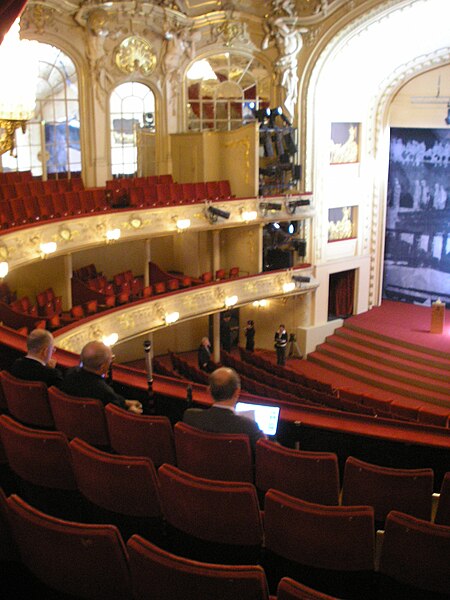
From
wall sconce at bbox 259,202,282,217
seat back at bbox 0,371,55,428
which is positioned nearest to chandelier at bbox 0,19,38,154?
seat back at bbox 0,371,55,428

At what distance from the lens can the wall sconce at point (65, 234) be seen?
13.2 meters

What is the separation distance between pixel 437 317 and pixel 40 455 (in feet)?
50.0

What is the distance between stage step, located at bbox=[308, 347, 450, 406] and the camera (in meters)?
15.5

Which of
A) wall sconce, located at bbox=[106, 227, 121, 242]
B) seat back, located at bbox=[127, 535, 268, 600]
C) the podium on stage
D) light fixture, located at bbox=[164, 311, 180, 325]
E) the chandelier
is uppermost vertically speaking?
the chandelier

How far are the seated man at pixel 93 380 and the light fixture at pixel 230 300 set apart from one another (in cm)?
1252

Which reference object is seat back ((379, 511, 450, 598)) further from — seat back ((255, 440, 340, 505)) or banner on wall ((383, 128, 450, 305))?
banner on wall ((383, 128, 450, 305))

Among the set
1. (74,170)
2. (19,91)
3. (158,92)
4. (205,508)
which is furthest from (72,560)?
(158,92)

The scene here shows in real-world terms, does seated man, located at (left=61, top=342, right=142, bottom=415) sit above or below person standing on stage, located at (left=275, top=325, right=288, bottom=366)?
above

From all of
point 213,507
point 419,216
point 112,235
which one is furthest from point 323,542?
point 419,216

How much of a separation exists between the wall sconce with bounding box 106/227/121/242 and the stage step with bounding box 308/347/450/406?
20.4 ft

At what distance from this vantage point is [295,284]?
1830 centimetres

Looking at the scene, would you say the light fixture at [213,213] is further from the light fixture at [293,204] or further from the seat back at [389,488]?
the seat back at [389,488]

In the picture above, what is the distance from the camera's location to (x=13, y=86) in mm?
5730

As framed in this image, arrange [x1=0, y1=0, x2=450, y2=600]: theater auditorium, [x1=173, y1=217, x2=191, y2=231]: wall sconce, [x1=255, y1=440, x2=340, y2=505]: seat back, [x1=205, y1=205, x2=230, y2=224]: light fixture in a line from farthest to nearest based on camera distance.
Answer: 1. [x1=205, y1=205, x2=230, y2=224]: light fixture
2. [x1=173, y1=217, x2=191, y2=231]: wall sconce
3. [x1=0, y1=0, x2=450, y2=600]: theater auditorium
4. [x1=255, y1=440, x2=340, y2=505]: seat back
